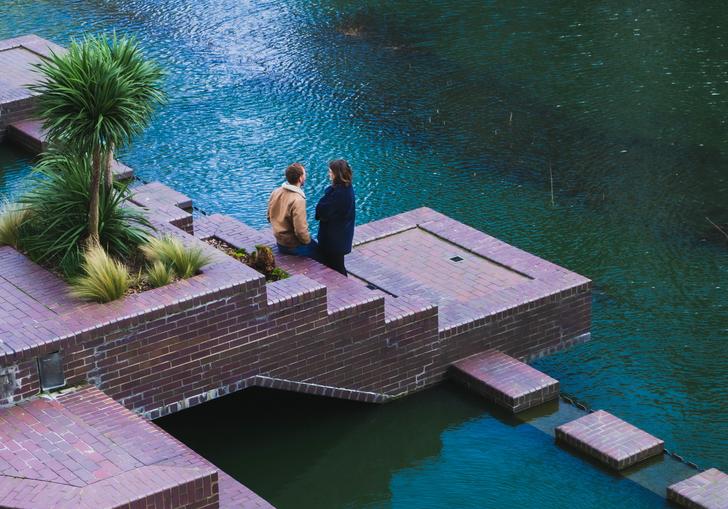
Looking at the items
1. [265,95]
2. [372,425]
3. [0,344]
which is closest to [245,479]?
[372,425]

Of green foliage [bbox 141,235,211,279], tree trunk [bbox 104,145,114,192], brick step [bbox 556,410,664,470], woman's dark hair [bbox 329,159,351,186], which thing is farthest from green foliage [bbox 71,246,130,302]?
brick step [bbox 556,410,664,470]

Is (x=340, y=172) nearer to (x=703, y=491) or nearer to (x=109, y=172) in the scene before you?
(x=109, y=172)

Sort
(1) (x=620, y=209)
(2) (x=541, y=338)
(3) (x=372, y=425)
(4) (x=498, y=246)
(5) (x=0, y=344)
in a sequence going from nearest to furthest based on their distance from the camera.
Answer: (5) (x=0, y=344)
(3) (x=372, y=425)
(2) (x=541, y=338)
(4) (x=498, y=246)
(1) (x=620, y=209)

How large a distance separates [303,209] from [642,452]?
12.8ft

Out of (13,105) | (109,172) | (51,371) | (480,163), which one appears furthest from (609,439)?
(13,105)

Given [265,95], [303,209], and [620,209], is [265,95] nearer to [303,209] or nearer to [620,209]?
[620,209]

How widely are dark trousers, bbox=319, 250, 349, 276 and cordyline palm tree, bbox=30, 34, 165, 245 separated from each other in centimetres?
232

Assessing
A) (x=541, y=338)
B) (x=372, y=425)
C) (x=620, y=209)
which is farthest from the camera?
(x=620, y=209)

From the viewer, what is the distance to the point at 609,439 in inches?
474

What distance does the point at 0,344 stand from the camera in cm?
1068

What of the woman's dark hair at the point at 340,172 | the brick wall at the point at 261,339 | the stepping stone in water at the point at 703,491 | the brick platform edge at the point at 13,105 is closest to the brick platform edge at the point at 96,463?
the brick wall at the point at 261,339

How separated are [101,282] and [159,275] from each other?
1.80 feet

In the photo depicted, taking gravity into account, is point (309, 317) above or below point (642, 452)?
above

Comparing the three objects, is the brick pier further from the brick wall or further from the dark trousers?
the dark trousers
